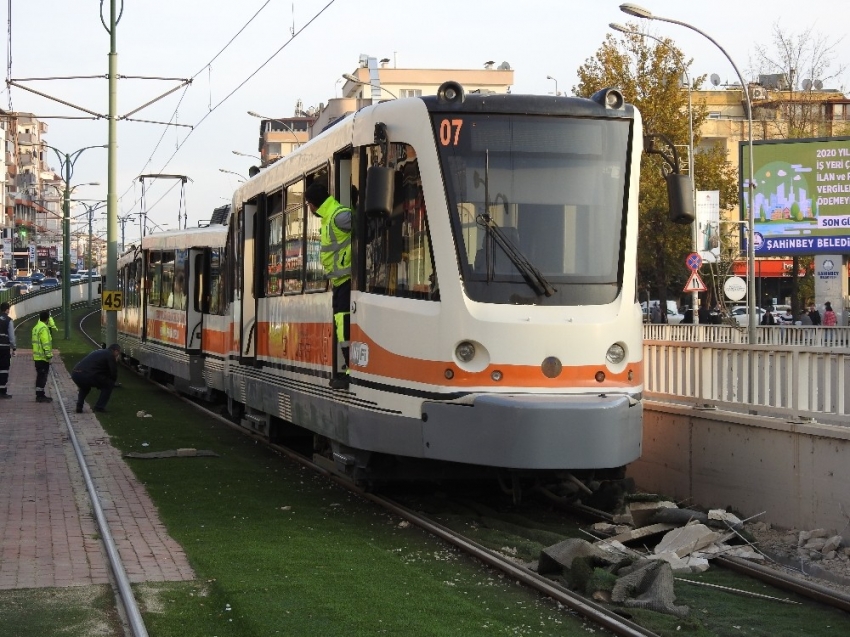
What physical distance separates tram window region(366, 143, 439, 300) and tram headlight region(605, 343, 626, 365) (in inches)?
54.5

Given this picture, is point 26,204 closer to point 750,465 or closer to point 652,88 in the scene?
point 652,88

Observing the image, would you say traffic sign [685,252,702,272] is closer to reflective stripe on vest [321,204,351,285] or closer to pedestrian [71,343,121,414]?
pedestrian [71,343,121,414]

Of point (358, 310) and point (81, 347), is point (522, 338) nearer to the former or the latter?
point (358, 310)

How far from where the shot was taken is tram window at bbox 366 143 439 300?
10461 mm

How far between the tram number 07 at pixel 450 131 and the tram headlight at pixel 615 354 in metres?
1.95

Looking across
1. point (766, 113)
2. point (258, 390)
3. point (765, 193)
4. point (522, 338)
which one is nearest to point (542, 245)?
point (522, 338)

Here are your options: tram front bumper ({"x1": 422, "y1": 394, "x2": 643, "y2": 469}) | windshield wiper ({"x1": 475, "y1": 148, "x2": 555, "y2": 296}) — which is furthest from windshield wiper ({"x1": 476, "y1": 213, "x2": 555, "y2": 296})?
tram front bumper ({"x1": 422, "y1": 394, "x2": 643, "y2": 469})

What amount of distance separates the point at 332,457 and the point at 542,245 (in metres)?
3.74

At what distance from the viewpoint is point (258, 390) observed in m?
15.4

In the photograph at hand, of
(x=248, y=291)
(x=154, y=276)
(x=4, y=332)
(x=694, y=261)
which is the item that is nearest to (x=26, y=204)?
(x=694, y=261)

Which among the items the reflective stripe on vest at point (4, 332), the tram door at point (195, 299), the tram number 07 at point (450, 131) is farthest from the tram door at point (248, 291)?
the reflective stripe on vest at point (4, 332)

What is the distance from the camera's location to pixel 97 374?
866 inches

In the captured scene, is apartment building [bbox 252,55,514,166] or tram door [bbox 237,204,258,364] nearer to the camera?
tram door [bbox 237,204,258,364]

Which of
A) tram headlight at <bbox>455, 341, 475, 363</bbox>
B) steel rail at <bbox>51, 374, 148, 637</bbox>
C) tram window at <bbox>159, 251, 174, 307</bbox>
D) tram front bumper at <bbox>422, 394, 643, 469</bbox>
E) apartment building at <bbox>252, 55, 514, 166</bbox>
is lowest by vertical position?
steel rail at <bbox>51, 374, 148, 637</bbox>
